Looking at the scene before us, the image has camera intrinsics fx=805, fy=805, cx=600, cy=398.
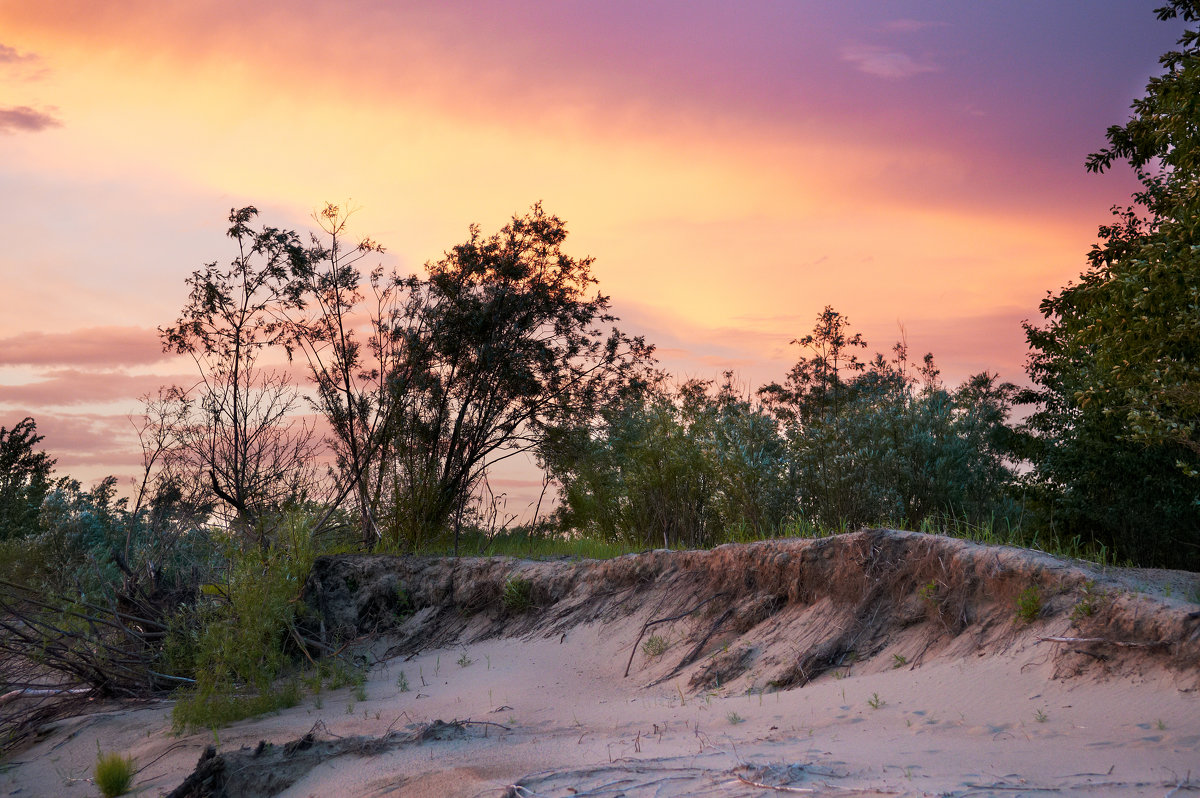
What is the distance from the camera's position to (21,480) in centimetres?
3372

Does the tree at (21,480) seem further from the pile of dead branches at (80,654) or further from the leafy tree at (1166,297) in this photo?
the leafy tree at (1166,297)

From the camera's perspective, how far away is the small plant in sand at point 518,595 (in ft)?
35.1

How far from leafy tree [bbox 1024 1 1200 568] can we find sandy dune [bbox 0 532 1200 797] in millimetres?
5513

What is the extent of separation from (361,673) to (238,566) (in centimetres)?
210

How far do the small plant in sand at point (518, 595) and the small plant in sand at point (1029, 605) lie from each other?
6.18 metres

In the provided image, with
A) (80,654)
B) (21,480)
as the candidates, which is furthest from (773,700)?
(21,480)

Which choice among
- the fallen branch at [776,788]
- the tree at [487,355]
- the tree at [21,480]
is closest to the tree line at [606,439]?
the tree at [487,355]

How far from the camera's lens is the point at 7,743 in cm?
969

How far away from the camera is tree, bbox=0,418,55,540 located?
99.3 feet

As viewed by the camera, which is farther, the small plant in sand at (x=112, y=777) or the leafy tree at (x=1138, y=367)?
the leafy tree at (x=1138, y=367)

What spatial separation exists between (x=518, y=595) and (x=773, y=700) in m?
5.01

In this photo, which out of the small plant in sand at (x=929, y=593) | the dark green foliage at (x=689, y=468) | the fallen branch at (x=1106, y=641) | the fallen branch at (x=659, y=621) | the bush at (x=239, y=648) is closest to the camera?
the fallen branch at (x=1106, y=641)

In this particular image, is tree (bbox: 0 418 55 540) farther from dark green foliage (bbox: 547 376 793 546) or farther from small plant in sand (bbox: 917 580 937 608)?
small plant in sand (bbox: 917 580 937 608)

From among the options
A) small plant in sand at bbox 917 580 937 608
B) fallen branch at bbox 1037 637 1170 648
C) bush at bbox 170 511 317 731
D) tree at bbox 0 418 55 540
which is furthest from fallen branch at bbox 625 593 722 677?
tree at bbox 0 418 55 540
